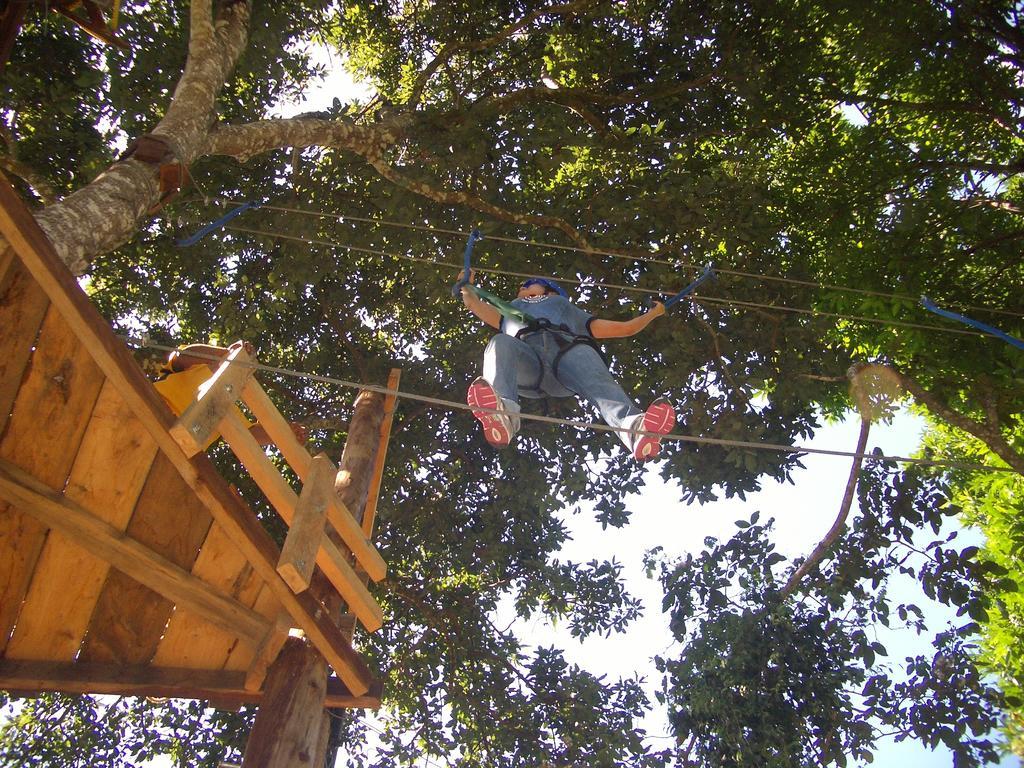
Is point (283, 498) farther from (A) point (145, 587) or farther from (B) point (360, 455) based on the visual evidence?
(B) point (360, 455)

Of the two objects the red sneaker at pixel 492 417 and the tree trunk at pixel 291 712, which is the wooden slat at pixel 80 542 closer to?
the tree trunk at pixel 291 712

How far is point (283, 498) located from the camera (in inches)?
154

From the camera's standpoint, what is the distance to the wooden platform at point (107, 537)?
3219mm

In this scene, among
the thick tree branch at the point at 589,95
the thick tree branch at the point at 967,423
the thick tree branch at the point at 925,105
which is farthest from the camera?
the thick tree branch at the point at 589,95

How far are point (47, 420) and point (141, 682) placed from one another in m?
1.54

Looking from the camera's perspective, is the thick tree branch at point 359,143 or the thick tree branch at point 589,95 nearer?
the thick tree branch at point 359,143

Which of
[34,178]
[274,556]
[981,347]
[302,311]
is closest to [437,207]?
[302,311]

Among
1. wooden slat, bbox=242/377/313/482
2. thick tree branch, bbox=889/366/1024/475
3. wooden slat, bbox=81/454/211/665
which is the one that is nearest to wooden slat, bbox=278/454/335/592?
wooden slat, bbox=242/377/313/482

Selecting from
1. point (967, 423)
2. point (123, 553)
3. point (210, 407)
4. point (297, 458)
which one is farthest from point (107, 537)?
point (967, 423)

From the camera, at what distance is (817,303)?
753 centimetres

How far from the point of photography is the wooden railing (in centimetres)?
352

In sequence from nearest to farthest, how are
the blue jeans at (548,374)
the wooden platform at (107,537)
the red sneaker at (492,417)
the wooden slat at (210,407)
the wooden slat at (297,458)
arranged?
the wooden platform at (107,537)
the wooden slat at (210,407)
the wooden slat at (297,458)
the red sneaker at (492,417)
the blue jeans at (548,374)

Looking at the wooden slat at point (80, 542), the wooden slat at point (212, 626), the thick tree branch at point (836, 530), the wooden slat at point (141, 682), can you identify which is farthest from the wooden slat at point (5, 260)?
the thick tree branch at point (836, 530)

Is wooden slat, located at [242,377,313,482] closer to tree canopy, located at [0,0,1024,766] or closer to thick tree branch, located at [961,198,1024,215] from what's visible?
tree canopy, located at [0,0,1024,766]
